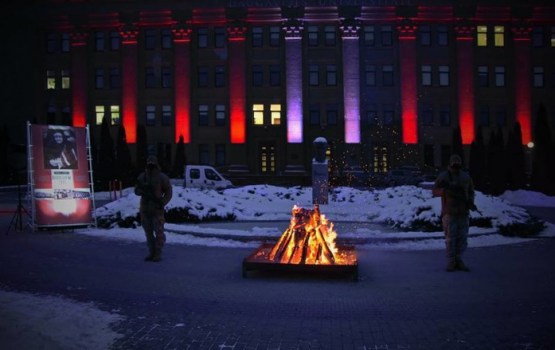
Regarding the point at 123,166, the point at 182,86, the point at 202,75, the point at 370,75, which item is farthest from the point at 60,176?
the point at 370,75

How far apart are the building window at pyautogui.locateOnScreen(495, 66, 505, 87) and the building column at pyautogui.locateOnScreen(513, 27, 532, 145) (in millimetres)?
1120

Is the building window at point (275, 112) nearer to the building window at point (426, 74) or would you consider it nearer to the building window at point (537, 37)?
the building window at point (426, 74)

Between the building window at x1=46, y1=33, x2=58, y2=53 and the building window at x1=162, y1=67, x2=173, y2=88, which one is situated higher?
the building window at x1=46, y1=33, x2=58, y2=53

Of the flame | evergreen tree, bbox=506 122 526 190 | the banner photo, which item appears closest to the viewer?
the flame

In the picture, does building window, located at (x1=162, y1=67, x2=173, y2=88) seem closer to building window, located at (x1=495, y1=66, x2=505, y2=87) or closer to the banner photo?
building window, located at (x1=495, y1=66, x2=505, y2=87)

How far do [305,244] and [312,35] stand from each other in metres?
43.3

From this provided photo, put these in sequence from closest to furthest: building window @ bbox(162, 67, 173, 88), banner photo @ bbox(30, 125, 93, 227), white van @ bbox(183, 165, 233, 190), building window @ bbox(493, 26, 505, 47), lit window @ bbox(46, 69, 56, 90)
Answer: banner photo @ bbox(30, 125, 93, 227) → white van @ bbox(183, 165, 233, 190) → building window @ bbox(493, 26, 505, 47) → building window @ bbox(162, 67, 173, 88) → lit window @ bbox(46, 69, 56, 90)

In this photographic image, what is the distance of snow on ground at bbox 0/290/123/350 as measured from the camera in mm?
5379

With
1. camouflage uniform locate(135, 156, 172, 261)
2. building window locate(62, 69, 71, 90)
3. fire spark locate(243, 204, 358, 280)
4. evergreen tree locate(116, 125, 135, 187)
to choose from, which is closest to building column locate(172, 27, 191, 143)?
evergreen tree locate(116, 125, 135, 187)

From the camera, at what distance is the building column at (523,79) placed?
49.0 metres

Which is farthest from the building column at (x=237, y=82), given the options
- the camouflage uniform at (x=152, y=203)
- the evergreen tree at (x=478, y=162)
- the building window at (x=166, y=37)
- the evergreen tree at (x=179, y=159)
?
the camouflage uniform at (x=152, y=203)

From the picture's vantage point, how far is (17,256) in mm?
11289

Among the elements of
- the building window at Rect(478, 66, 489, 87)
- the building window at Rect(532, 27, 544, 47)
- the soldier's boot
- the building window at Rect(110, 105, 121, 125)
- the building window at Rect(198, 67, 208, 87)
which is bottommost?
the soldier's boot

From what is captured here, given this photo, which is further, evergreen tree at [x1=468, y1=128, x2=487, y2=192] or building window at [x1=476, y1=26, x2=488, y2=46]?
building window at [x1=476, y1=26, x2=488, y2=46]
